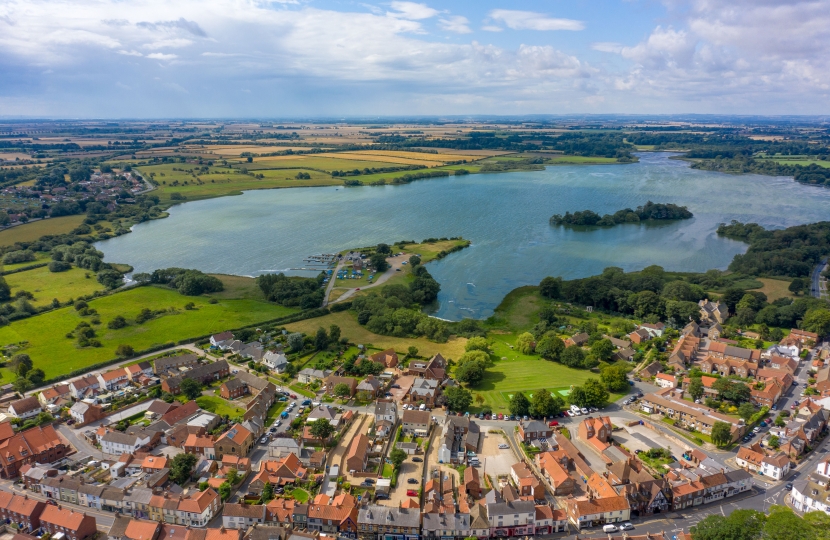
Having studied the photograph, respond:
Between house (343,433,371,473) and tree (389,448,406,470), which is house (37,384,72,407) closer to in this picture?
house (343,433,371,473)

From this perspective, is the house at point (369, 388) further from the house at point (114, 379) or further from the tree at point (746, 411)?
the tree at point (746, 411)

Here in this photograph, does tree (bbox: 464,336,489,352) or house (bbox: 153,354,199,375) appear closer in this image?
house (bbox: 153,354,199,375)

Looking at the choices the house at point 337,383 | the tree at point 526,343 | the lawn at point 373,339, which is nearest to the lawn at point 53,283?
the lawn at point 373,339

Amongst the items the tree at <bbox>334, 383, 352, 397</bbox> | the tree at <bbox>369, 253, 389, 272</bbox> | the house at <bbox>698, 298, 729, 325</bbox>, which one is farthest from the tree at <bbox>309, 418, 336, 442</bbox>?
the house at <bbox>698, 298, 729, 325</bbox>

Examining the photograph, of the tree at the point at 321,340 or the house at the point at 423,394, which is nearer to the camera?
the house at the point at 423,394

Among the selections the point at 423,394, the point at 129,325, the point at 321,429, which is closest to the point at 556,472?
the point at 423,394

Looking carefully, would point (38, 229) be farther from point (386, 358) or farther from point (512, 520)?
point (512, 520)

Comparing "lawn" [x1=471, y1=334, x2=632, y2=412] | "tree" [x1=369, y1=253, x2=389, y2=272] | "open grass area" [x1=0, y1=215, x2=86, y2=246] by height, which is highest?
"open grass area" [x1=0, y1=215, x2=86, y2=246]
